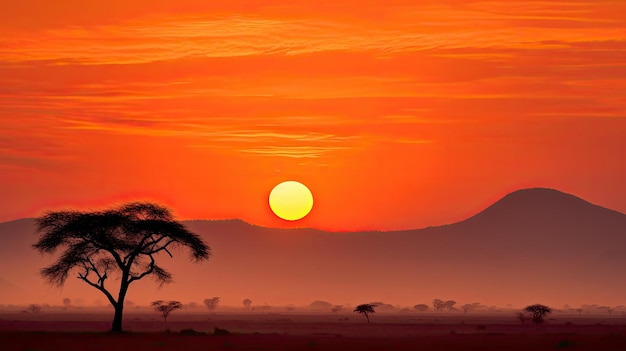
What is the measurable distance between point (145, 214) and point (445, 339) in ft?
92.3

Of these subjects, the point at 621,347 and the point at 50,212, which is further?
the point at 50,212

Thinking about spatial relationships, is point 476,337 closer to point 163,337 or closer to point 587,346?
point 587,346

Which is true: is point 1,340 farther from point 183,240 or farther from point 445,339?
point 445,339

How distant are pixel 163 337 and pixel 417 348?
844 inches

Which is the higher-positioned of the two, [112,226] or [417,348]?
[112,226]

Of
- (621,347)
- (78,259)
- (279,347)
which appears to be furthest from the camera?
(78,259)

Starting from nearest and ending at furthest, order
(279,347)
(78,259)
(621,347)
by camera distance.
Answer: (621,347) < (279,347) < (78,259)

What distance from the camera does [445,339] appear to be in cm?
9162

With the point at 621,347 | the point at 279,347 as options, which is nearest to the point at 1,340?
the point at 279,347

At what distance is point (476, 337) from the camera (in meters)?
94.7

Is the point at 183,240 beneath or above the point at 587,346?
above

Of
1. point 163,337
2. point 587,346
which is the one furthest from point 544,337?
point 163,337

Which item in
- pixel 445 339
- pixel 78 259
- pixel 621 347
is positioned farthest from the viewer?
pixel 78 259

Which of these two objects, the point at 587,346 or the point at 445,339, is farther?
the point at 445,339
